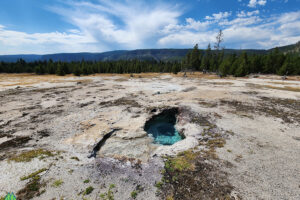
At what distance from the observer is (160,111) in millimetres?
22906

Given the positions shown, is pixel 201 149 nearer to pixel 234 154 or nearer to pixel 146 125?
pixel 234 154

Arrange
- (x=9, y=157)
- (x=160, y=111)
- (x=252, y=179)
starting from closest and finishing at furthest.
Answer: (x=252, y=179) < (x=9, y=157) < (x=160, y=111)

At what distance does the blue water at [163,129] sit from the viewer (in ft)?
56.7

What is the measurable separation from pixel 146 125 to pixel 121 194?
12.1m

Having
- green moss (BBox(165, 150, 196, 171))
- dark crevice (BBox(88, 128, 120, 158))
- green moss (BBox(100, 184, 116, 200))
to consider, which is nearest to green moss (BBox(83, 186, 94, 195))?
green moss (BBox(100, 184, 116, 200))

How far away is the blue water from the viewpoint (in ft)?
56.7

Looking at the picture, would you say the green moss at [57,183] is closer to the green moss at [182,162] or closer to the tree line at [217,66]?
the green moss at [182,162]

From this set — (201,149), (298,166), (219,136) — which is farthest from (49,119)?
(298,166)

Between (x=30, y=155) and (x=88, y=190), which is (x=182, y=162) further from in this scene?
(x=30, y=155)

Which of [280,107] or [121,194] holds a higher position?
[280,107]

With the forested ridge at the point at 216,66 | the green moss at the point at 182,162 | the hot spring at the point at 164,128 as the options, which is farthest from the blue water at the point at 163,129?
the forested ridge at the point at 216,66

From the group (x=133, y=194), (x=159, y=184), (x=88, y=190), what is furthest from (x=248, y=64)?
(x=88, y=190)

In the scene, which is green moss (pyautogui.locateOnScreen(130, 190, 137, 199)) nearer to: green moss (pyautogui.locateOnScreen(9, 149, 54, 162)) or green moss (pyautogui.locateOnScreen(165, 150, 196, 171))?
green moss (pyautogui.locateOnScreen(165, 150, 196, 171))

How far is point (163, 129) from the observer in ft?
66.6
